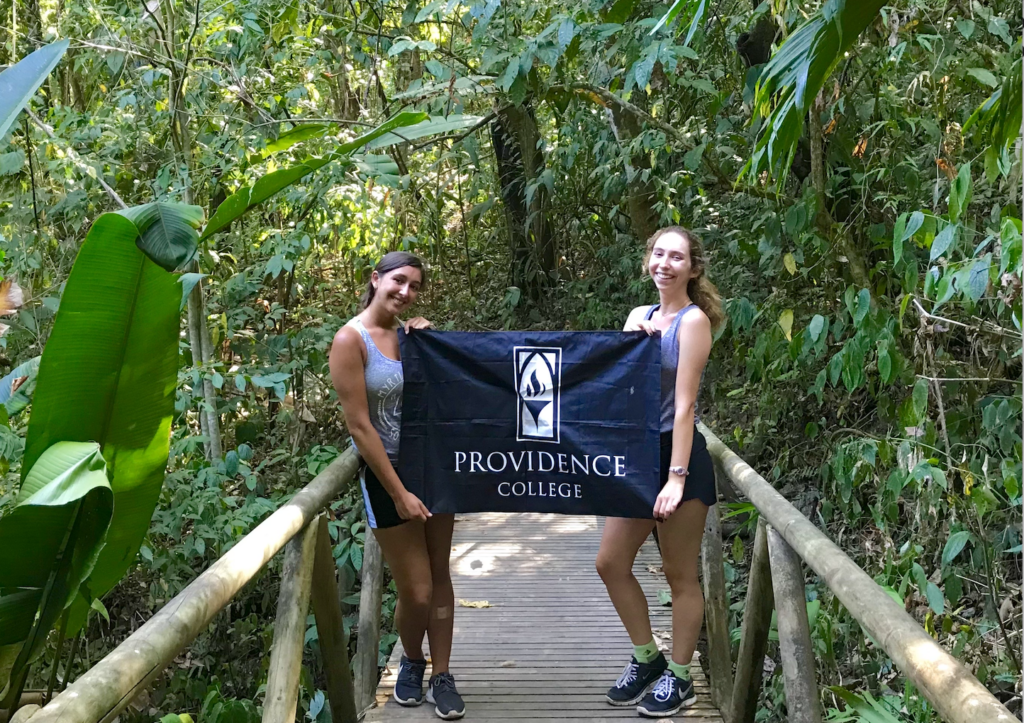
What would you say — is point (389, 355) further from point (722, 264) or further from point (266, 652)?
point (722, 264)

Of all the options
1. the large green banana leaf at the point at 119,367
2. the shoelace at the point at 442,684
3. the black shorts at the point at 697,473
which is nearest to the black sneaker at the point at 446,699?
the shoelace at the point at 442,684

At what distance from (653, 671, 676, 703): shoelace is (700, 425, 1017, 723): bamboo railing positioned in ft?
0.71

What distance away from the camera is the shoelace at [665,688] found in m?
3.27

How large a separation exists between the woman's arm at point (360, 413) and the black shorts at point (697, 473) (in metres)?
0.85

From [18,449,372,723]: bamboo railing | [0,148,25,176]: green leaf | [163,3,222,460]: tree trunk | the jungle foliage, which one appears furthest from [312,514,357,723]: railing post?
[0,148,25,176]: green leaf

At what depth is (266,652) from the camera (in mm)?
5426

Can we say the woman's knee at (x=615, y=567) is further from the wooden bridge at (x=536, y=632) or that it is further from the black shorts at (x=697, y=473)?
the wooden bridge at (x=536, y=632)

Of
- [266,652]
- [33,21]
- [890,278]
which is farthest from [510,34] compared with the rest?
[266,652]

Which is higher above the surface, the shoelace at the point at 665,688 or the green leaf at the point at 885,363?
the green leaf at the point at 885,363

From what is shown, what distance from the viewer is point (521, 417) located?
11.3 feet

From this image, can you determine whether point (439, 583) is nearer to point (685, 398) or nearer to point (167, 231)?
point (685, 398)

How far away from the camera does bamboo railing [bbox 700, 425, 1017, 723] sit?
1581mm

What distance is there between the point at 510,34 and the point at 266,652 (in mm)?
3801

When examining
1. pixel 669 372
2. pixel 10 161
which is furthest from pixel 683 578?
pixel 10 161
